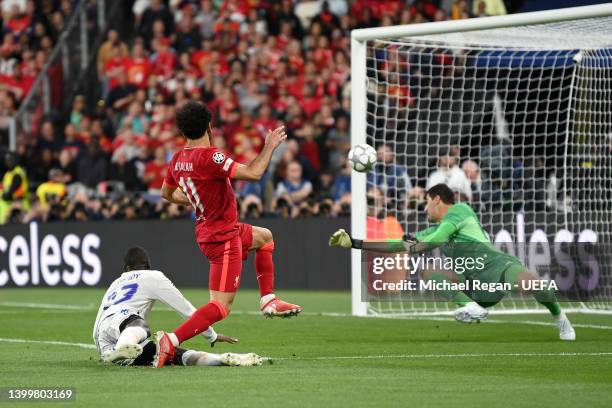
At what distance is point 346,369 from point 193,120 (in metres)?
2.11

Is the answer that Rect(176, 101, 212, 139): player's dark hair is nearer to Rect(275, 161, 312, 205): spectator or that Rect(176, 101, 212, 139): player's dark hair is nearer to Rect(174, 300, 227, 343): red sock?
Rect(174, 300, 227, 343): red sock

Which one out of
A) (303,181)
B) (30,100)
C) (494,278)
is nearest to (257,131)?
(303,181)

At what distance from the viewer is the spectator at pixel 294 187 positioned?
69.7 feet

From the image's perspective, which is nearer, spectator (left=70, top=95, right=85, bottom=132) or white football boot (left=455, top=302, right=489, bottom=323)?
white football boot (left=455, top=302, right=489, bottom=323)

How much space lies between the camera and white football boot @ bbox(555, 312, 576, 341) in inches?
482

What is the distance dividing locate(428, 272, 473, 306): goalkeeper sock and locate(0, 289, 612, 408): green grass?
32 centimetres

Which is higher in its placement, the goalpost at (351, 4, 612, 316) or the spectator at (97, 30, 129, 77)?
the spectator at (97, 30, 129, 77)

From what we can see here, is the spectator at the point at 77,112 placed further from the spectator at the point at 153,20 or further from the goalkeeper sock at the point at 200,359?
the goalkeeper sock at the point at 200,359

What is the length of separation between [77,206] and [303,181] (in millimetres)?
4031

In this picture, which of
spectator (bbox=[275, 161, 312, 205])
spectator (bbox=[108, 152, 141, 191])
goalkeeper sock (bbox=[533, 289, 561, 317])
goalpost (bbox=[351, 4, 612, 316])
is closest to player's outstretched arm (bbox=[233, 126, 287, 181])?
goalkeeper sock (bbox=[533, 289, 561, 317])

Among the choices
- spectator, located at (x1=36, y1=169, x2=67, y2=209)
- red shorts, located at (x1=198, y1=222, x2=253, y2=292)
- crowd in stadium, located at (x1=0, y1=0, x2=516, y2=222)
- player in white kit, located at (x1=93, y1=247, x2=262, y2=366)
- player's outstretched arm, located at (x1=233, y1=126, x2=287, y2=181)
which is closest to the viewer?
player's outstretched arm, located at (x1=233, y1=126, x2=287, y2=181)

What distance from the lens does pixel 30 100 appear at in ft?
84.5

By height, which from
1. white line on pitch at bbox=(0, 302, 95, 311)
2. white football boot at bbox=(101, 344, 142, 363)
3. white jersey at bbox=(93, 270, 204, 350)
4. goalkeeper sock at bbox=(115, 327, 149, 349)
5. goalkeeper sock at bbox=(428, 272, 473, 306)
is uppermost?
white jersey at bbox=(93, 270, 204, 350)

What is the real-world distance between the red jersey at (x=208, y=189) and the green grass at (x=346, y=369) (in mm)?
1091
